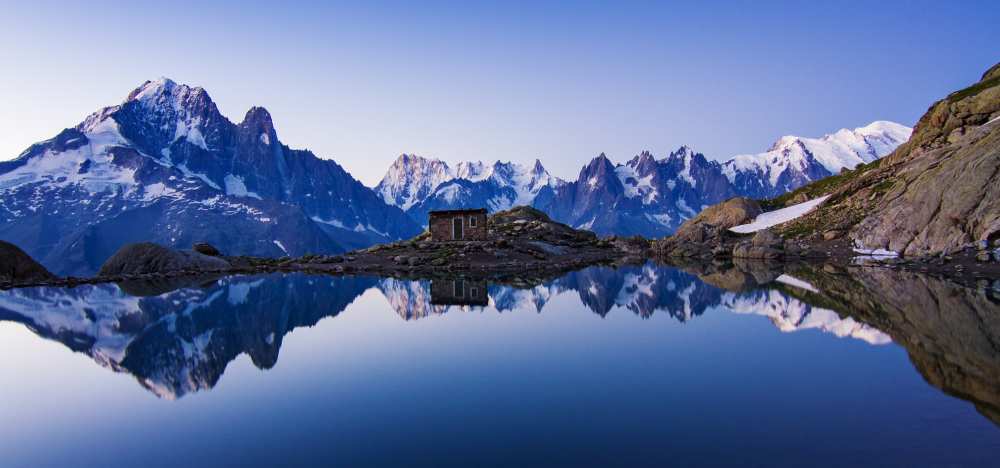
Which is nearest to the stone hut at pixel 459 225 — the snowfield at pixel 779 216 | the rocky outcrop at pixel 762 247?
the rocky outcrop at pixel 762 247

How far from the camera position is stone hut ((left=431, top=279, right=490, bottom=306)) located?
36906 mm

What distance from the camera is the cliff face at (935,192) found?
52.1m

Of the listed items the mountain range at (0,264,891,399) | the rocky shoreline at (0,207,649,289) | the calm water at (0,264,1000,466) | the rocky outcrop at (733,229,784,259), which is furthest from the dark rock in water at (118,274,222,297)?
the rocky outcrop at (733,229,784,259)

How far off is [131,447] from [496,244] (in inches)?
2296

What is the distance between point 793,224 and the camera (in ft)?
302

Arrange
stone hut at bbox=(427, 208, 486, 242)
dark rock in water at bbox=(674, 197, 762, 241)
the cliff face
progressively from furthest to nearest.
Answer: dark rock in water at bbox=(674, 197, 762, 241)
stone hut at bbox=(427, 208, 486, 242)
the cliff face

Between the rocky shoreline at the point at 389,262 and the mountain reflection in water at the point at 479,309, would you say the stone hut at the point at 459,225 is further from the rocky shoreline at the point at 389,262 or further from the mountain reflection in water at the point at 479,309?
the mountain reflection in water at the point at 479,309

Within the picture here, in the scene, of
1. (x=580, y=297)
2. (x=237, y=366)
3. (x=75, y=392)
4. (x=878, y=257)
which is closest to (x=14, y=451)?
(x=75, y=392)

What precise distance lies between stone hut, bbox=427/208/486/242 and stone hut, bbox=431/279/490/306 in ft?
Answer: 84.4

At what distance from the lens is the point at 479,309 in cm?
3366

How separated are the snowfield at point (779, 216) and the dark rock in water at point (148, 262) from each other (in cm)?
8435

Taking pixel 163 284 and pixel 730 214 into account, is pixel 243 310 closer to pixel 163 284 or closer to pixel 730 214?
pixel 163 284

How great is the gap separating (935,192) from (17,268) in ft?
274

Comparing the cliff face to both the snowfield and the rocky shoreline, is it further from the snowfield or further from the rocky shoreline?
the rocky shoreline
